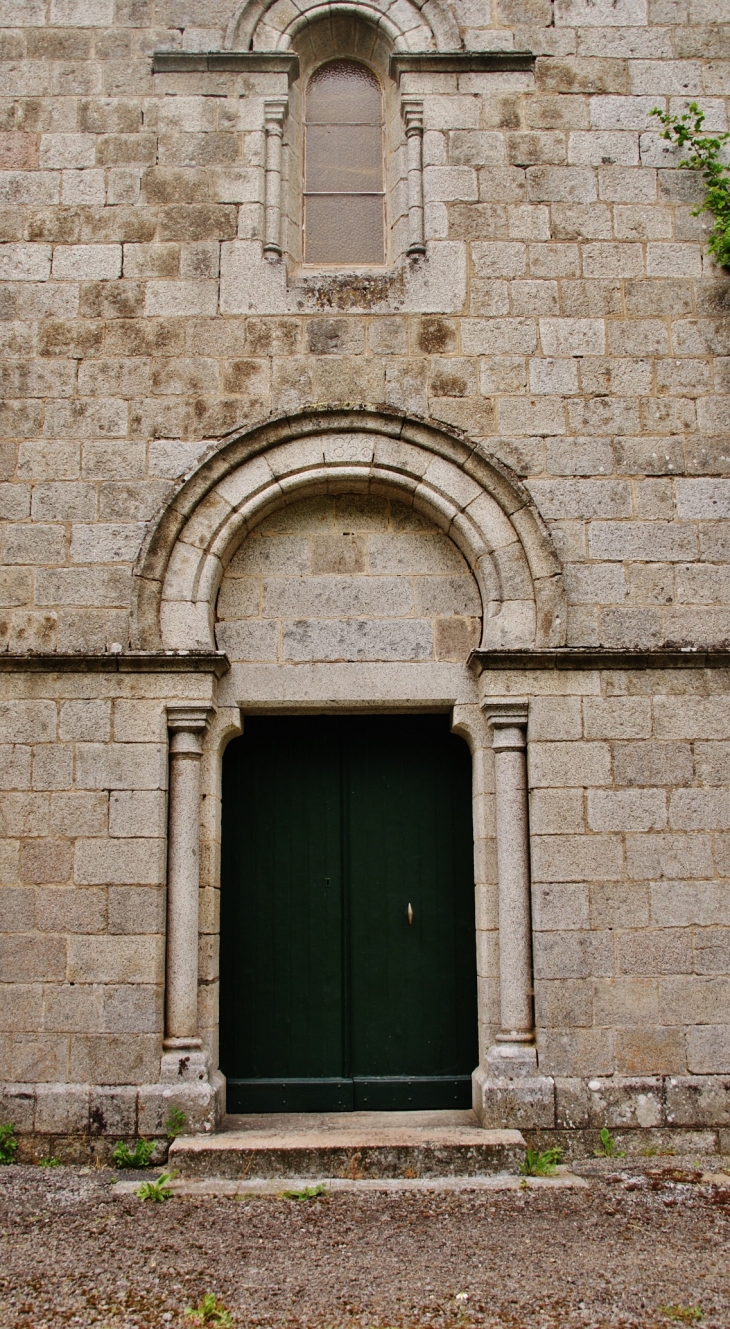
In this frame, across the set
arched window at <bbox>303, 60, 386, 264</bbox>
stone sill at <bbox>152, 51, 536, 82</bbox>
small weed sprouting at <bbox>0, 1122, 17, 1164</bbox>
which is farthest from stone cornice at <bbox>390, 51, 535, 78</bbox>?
small weed sprouting at <bbox>0, 1122, 17, 1164</bbox>

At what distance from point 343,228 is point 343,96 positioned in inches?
35.3

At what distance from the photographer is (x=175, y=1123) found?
15.8 ft

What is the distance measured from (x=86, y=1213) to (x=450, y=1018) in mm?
2089

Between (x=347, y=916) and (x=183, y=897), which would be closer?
(x=183, y=897)

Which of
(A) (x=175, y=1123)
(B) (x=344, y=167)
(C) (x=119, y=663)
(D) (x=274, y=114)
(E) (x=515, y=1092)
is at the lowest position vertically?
(A) (x=175, y=1123)

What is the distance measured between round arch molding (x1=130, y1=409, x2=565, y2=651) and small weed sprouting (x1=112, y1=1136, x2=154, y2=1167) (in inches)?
95.7

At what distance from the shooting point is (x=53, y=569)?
Answer: 17.6 feet

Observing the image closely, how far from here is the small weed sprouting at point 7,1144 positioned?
4.80m

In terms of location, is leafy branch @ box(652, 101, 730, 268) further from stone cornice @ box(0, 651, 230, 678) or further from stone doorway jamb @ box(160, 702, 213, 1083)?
stone doorway jamb @ box(160, 702, 213, 1083)

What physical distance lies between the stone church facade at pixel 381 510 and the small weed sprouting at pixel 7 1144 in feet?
0.16

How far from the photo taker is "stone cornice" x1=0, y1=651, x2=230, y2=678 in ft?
17.0

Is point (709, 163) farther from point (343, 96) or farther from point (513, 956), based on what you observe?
point (513, 956)

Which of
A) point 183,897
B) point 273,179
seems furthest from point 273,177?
point 183,897

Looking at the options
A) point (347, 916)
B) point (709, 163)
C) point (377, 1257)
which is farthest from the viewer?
point (709, 163)
